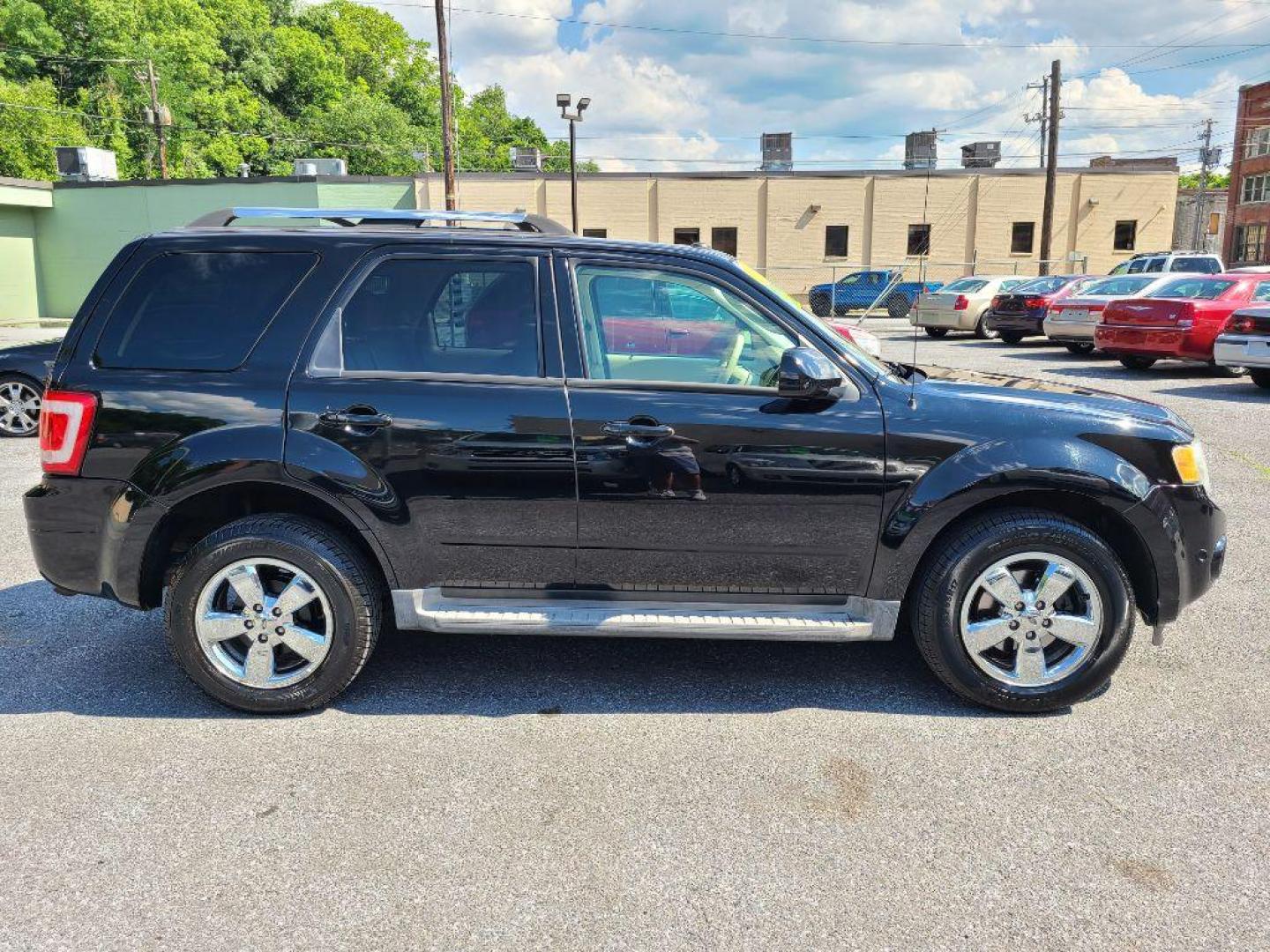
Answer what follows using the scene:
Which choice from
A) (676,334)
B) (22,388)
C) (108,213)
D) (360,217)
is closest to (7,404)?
(22,388)

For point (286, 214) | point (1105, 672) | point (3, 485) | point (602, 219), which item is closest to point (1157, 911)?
point (1105, 672)

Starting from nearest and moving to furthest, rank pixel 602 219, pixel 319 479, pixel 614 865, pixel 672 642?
pixel 614 865 < pixel 319 479 < pixel 672 642 < pixel 602 219

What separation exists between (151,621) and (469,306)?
241 cm

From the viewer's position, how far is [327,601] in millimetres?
3744

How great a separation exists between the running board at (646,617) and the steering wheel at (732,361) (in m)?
0.89

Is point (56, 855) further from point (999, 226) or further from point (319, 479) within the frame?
point (999, 226)

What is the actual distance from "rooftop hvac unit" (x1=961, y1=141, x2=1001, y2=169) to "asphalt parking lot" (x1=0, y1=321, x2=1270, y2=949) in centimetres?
4355

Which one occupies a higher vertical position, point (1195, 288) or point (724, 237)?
point (724, 237)

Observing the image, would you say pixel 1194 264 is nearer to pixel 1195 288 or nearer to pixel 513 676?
pixel 1195 288

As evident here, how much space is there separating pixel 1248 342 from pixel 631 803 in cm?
1265

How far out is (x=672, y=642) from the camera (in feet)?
15.0

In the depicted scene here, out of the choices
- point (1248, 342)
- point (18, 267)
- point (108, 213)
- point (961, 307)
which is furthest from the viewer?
point (108, 213)

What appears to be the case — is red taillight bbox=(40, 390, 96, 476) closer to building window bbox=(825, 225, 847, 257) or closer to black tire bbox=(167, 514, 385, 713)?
black tire bbox=(167, 514, 385, 713)

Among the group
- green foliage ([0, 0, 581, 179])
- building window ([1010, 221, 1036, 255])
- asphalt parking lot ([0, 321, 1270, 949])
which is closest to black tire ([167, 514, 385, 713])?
asphalt parking lot ([0, 321, 1270, 949])
